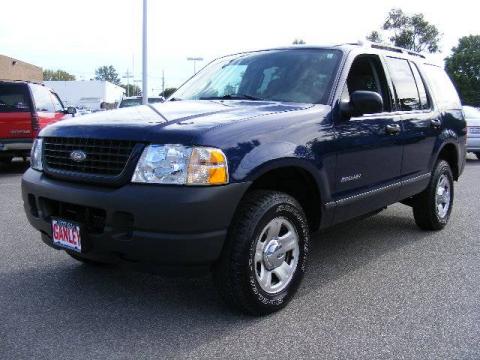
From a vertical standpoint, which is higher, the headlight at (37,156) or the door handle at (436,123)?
the door handle at (436,123)

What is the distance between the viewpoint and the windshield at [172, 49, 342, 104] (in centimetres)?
399

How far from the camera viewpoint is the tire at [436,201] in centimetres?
547

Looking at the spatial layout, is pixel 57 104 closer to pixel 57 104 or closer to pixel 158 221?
pixel 57 104

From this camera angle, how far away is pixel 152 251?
2.87 metres

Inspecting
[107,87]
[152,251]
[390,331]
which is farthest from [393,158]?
[107,87]

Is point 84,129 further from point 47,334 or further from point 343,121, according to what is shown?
point 343,121

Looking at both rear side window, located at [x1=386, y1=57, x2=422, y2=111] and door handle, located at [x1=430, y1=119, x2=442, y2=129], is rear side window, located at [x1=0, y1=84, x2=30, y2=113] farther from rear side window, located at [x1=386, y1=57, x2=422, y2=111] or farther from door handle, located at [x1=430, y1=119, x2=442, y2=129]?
door handle, located at [x1=430, y1=119, x2=442, y2=129]

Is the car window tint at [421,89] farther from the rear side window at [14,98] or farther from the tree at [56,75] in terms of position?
the tree at [56,75]

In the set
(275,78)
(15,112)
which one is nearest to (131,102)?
(15,112)

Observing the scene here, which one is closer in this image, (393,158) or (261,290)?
(261,290)

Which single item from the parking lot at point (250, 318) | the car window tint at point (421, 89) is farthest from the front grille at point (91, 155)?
the car window tint at point (421, 89)

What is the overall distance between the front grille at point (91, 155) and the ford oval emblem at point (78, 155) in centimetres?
1

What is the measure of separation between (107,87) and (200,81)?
7593cm

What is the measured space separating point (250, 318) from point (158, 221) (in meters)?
0.95
